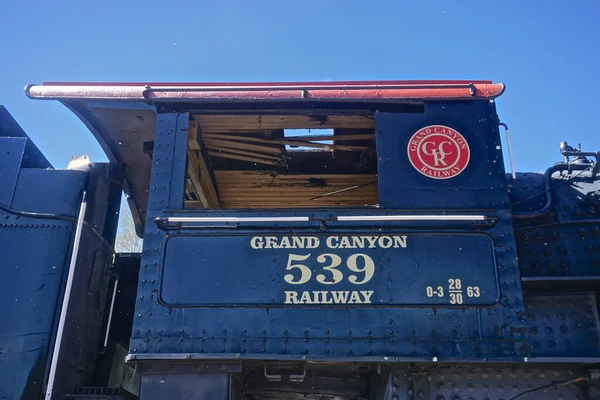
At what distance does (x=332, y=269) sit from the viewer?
3762 millimetres

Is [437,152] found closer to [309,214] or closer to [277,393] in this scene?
[309,214]

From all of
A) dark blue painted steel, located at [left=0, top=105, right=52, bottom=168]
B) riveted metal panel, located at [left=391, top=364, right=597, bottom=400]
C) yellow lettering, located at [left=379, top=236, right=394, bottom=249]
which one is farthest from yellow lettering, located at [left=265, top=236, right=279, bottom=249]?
dark blue painted steel, located at [left=0, top=105, right=52, bottom=168]

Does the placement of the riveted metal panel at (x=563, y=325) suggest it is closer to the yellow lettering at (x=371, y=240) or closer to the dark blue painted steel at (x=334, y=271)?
the dark blue painted steel at (x=334, y=271)

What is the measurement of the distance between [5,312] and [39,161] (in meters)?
1.30

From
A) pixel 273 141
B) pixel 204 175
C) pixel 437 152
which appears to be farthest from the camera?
pixel 204 175

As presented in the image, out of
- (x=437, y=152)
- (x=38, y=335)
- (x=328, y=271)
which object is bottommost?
(x=38, y=335)

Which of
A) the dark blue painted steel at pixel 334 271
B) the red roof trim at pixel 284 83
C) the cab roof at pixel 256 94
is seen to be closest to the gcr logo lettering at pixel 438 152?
the cab roof at pixel 256 94

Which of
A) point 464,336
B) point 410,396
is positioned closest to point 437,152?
point 464,336

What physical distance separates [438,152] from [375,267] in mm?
1039

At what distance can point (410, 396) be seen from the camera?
3.71 meters

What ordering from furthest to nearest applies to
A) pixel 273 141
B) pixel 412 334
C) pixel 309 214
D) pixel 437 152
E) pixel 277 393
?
pixel 273 141 → pixel 277 393 → pixel 437 152 → pixel 309 214 → pixel 412 334

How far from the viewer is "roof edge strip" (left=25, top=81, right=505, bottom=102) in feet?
13.5

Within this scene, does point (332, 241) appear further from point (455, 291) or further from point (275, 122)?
point (275, 122)

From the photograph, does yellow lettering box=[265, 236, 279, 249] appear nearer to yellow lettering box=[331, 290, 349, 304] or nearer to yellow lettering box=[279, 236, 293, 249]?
yellow lettering box=[279, 236, 293, 249]
